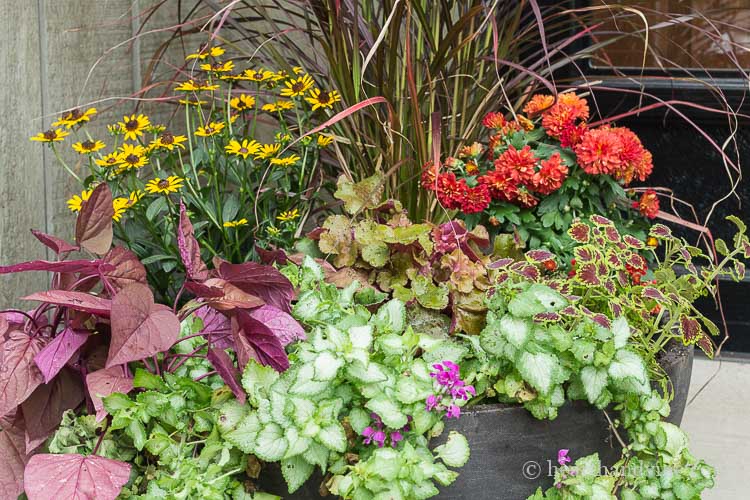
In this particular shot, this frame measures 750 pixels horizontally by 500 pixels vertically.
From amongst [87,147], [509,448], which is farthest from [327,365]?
[87,147]

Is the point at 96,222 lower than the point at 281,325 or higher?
higher

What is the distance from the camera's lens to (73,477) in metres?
1.04

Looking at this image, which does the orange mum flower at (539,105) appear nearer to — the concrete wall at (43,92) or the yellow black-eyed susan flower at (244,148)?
the yellow black-eyed susan flower at (244,148)

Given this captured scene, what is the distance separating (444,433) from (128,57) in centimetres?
125

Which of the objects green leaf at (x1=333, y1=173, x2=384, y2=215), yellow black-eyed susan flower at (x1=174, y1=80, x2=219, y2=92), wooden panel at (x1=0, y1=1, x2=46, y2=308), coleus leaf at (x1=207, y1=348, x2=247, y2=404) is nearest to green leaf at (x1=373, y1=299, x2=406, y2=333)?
coleus leaf at (x1=207, y1=348, x2=247, y2=404)

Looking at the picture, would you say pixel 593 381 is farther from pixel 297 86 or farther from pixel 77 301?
pixel 297 86

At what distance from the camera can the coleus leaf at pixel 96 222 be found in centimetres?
124

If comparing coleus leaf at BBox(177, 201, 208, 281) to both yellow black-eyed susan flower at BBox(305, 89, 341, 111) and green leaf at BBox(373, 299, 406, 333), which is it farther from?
yellow black-eyed susan flower at BBox(305, 89, 341, 111)

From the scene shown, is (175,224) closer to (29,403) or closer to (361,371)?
(29,403)

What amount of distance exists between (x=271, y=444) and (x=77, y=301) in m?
0.32

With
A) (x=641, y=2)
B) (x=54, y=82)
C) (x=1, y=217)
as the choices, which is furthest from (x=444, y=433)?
(x=641, y=2)

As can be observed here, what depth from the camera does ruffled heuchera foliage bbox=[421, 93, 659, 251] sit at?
1574 millimetres

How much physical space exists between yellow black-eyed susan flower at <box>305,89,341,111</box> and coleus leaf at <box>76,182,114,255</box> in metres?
0.51

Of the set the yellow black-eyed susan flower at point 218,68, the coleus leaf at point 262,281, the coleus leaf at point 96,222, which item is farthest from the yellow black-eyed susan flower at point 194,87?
the coleus leaf at point 262,281
